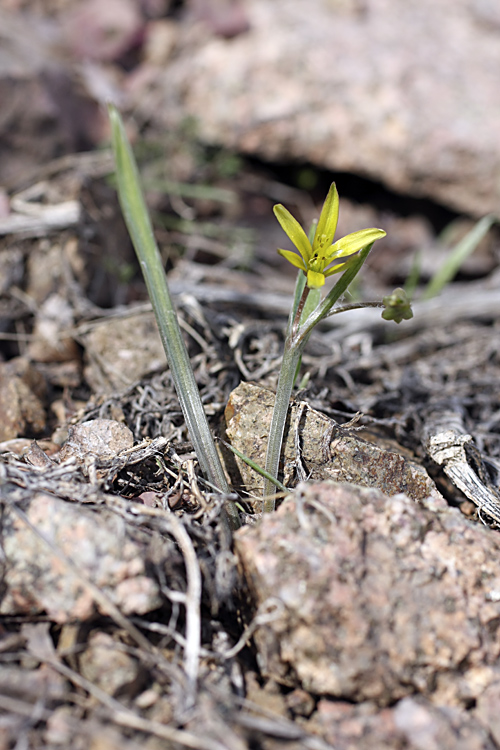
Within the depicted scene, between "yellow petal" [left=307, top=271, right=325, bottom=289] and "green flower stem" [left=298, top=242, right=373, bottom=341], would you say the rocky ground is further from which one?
"yellow petal" [left=307, top=271, right=325, bottom=289]

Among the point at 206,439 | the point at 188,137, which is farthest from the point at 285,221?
the point at 188,137

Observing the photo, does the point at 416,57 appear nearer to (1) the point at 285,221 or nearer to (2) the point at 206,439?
(1) the point at 285,221

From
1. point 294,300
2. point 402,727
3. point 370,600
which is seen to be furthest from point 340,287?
point 402,727

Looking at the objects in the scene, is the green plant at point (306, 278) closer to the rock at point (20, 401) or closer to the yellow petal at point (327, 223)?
the yellow petal at point (327, 223)

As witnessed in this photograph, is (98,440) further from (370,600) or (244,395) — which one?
(370,600)

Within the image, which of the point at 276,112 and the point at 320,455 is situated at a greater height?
the point at 276,112

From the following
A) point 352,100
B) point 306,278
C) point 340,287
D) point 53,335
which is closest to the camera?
point 340,287

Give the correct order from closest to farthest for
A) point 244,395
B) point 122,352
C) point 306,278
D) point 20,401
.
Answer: point 306,278 → point 244,395 → point 20,401 → point 122,352

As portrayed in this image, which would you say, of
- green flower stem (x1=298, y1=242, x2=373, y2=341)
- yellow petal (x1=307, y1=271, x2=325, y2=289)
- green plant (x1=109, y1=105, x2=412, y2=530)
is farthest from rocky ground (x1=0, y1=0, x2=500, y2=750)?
yellow petal (x1=307, y1=271, x2=325, y2=289)
